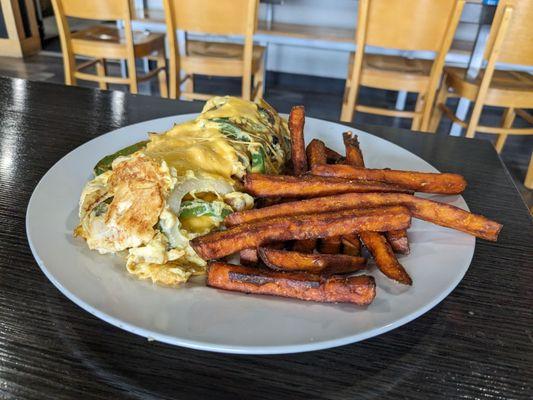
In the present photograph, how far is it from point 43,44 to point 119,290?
21.8ft

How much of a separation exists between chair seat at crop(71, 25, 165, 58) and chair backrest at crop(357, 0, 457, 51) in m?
1.74

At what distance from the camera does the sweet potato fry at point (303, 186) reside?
100 cm

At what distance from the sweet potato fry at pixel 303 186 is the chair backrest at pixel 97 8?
8.46 feet

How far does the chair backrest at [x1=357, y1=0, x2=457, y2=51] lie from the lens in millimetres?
2816

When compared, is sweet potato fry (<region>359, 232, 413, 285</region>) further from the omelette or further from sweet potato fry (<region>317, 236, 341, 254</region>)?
the omelette

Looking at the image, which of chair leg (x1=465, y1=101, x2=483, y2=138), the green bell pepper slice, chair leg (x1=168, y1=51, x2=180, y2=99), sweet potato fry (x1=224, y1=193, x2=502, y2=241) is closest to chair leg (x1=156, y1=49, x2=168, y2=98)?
chair leg (x1=168, y1=51, x2=180, y2=99)

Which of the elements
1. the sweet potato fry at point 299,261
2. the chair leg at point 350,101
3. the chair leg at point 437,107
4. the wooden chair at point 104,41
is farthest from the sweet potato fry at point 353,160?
the chair leg at point 437,107

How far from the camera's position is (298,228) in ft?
2.93

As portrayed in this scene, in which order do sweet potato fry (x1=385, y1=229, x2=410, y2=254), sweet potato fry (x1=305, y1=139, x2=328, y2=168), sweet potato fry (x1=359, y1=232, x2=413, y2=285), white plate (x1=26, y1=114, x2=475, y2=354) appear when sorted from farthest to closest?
sweet potato fry (x1=305, y1=139, x2=328, y2=168), sweet potato fry (x1=385, y1=229, x2=410, y2=254), sweet potato fry (x1=359, y1=232, x2=413, y2=285), white plate (x1=26, y1=114, x2=475, y2=354)

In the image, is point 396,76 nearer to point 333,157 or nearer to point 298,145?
point 333,157

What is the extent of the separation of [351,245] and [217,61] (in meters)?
2.64

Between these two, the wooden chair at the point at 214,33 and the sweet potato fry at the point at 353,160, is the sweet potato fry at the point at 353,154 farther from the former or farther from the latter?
the wooden chair at the point at 214,33

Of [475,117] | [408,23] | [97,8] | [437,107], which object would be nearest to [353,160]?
[408,23]

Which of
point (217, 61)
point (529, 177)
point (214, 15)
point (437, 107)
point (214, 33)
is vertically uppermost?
point (214, 15)
